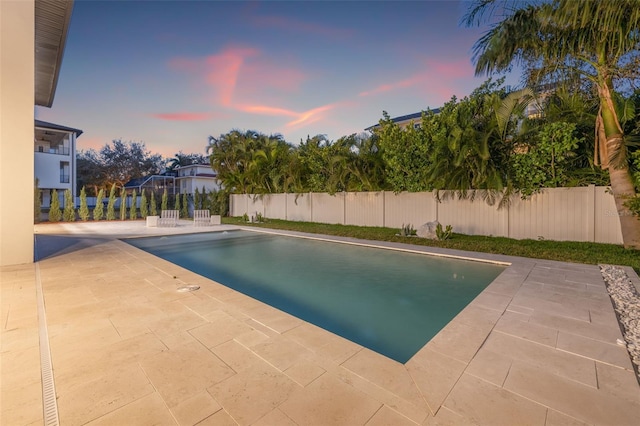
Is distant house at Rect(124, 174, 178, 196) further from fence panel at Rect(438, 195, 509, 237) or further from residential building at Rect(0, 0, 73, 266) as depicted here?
fence panel at Rect(438, 195, 509, 237)

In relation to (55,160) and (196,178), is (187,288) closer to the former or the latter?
(55,160)

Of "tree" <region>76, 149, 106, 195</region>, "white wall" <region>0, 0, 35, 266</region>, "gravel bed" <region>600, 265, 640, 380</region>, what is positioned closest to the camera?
"gravel bed" <region>600, 265, 640, 380</region>

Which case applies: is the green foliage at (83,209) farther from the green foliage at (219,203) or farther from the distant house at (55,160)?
the green foliage at (219,203)

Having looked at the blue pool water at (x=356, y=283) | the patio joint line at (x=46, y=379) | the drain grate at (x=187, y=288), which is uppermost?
the drain grate at (x=187, y=288)

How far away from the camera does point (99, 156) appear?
34.0m

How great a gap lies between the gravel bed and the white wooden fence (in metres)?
2.94

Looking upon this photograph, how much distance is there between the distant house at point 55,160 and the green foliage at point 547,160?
87.2 ft

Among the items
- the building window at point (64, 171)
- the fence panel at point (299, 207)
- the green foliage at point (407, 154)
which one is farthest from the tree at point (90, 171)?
the green foliage at point (407, 154)

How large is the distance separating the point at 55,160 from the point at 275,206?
1811cm

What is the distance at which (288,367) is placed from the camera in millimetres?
2297

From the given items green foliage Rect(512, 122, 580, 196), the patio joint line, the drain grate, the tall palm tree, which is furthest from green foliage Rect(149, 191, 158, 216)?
green foliage Rect(512, 122, 580, 196)

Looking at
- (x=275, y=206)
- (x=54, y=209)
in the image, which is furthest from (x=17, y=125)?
(x=54, y=209)

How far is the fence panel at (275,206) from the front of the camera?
16750 mm

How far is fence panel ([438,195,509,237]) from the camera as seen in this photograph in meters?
9.34
